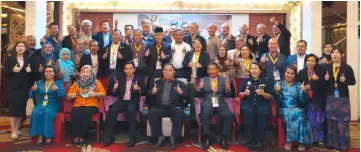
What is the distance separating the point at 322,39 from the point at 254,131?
3.27 m

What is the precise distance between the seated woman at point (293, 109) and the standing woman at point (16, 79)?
141 inches

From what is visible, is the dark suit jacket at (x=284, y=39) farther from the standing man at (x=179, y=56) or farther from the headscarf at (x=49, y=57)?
the headscarf at (x=49, y=57)

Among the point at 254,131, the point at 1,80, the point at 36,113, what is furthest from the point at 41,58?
the point at 254,131

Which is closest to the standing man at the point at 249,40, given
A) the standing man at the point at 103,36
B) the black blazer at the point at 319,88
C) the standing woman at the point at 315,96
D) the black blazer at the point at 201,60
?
the black blazer at the point at 201,60

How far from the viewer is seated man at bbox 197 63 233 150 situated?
4.39 meters

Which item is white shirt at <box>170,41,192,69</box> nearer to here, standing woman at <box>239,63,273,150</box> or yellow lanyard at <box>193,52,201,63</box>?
yellow lanyard at <box>193,52,201,63</box>

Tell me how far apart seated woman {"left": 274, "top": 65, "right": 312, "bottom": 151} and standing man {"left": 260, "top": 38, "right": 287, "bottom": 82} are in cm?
37

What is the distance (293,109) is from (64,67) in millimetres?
3311

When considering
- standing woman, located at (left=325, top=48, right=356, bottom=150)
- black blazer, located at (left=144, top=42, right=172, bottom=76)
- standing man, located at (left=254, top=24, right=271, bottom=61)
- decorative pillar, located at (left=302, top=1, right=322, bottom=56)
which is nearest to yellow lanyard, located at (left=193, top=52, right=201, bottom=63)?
black blazer, located at (left=144, top=42, right=172, bottom=76)

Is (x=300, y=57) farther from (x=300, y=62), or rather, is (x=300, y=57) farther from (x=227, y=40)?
(x=227, y=40)

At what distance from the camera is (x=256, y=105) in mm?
4508

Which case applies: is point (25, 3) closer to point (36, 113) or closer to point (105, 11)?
point (105, 11)

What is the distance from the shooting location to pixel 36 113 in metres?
4.48

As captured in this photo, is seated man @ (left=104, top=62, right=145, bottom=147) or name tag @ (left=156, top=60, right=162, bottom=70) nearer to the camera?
seated man @ (left=104, top=62, right=145, bottom=147)
